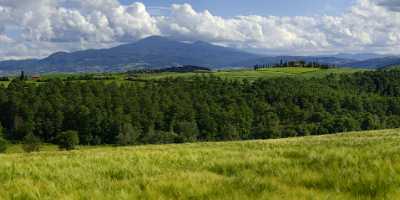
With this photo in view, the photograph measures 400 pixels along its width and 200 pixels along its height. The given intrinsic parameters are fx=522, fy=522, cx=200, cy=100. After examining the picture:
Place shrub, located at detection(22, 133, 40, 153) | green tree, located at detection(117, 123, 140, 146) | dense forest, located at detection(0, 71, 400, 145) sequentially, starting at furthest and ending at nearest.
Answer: dense forest, located at detection(0, 71, 400, 145) < green tree, located at detection(117, 123, 140, 146) < shrub, located at detection(22, 133, 40, 153)

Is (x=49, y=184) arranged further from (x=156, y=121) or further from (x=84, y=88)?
(x=84, y=88)

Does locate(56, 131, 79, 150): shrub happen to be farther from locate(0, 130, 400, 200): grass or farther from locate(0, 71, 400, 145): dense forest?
locate(0, 130, 400, 200): grass

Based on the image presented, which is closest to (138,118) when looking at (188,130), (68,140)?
→ (188,130)

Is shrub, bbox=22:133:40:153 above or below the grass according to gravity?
below

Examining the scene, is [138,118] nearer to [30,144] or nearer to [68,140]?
[68,140]

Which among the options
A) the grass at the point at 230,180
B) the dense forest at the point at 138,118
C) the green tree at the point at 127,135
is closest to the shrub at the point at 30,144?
the dense forest at the point at 138,118

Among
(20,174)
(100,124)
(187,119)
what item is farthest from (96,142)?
(20,174)

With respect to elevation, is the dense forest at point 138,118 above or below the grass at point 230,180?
below

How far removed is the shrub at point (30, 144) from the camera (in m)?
136

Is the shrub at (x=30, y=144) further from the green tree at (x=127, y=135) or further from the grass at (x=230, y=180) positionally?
the grass at (x=230, y=180)

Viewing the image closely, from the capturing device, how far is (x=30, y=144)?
142m

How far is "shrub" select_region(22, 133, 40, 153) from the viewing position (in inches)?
5335

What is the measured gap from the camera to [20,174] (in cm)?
1135

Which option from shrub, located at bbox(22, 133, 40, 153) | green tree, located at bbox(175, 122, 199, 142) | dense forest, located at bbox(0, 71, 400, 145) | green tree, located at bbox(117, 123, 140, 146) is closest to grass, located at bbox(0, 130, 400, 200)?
shrub, located at bbox(22, 133, 40, 153)
